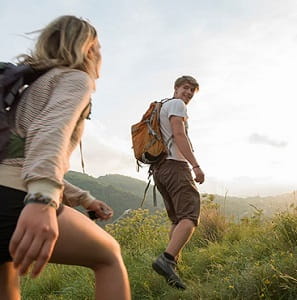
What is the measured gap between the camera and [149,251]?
5625 mm

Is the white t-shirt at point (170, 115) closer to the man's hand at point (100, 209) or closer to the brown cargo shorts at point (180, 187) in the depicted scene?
the brown cargo shorts at point (180, 187)

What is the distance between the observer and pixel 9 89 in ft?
5.33

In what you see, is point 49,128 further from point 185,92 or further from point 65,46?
point 185,92

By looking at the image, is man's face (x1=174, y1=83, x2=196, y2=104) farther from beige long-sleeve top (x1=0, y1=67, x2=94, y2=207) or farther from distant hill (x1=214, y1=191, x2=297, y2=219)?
beige long-sleeve top (x1=0, y1=67, x2=94, y2=207)

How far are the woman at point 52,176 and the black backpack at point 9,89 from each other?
0.10 feet

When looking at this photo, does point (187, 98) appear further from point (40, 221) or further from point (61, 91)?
point (40, 221)

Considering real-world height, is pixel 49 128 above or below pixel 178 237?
above

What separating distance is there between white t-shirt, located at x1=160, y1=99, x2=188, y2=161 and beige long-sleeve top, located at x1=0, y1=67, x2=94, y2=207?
2.74 meters

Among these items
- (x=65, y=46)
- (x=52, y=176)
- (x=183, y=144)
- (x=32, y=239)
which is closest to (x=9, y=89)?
(x=65, y=46)

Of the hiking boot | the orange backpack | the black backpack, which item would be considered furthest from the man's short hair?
the black backpack

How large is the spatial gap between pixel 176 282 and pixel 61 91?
2.87m

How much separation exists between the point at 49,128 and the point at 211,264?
335 cm

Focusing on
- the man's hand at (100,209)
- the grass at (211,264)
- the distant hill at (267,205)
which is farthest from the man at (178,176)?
the man's hand at (100,209)

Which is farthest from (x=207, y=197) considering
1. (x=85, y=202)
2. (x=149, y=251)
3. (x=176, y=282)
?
(x=85, y=202)
